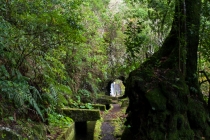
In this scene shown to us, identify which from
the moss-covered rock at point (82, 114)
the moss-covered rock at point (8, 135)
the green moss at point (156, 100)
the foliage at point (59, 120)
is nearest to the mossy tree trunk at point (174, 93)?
the green moss at point (156, 100)

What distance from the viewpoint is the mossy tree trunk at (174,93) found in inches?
198

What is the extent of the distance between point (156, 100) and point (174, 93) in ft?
1.82

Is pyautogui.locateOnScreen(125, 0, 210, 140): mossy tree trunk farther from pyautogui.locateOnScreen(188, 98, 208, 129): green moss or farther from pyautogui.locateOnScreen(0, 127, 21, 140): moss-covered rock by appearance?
pyautogui.locateOnScreen(0, 127, 21, 140): moss-covered rock

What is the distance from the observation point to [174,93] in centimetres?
524

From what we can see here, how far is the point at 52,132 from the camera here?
18.5ft

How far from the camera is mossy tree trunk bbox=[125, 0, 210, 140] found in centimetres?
502

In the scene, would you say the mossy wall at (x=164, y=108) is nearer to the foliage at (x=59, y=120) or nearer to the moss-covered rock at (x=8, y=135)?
the foliage at (x=59, y=120)

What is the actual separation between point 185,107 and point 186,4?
9.23 feet

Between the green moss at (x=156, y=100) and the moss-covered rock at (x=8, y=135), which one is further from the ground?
the green moss at (x=156, y=100)

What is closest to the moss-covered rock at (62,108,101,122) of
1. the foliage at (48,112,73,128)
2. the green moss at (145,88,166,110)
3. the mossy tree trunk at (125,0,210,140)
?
the foliage at (48,112,73,128)

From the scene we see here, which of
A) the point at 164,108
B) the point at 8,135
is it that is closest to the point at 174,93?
the point at 164,108

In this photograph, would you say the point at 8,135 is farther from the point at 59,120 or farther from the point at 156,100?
the point at 59,120

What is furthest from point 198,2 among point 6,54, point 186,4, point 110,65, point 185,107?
point 110,65

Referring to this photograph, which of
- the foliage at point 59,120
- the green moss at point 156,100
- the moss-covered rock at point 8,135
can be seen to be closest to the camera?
the moss-covered rock at point 8,135
